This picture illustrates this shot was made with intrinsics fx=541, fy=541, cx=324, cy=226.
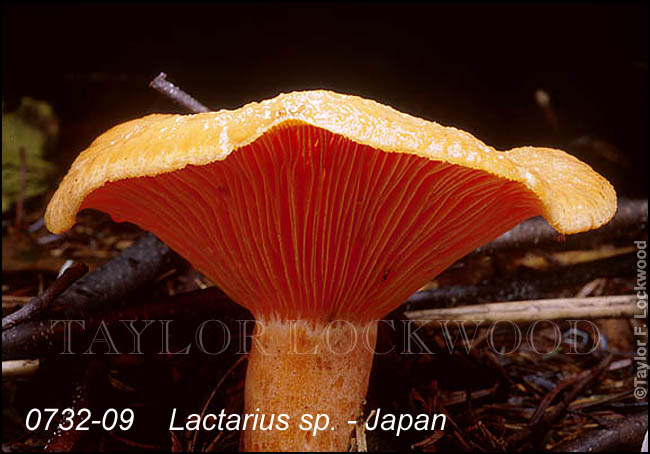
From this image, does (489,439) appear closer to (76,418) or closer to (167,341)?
(167,341)

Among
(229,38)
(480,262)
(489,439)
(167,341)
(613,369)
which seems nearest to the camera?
(489,439)

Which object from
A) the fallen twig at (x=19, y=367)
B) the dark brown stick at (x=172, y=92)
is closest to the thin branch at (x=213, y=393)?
the fallen twig at (x=19, y=367)

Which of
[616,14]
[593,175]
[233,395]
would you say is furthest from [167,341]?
[616,14]

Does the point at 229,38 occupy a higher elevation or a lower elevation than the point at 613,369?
higher

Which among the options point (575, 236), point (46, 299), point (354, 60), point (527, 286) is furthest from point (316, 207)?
point (354, 60)

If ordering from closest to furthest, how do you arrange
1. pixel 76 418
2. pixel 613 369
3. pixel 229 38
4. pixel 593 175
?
pixel 593 175 → pixel 76 418 → pixel 613 369 → pixel 229 38

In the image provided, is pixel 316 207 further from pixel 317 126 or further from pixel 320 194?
pixel 317 126

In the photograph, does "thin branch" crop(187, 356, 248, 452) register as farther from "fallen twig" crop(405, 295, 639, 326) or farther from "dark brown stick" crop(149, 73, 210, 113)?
"dark brown stick" crop(149, 73, 210, 113)
